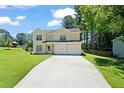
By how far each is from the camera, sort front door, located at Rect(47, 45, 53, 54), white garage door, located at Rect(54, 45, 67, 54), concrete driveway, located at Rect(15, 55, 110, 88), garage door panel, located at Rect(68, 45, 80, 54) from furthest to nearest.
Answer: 1. front door, located at Rect(47, 45, 53, 54)
2. white garage door, located at Rect(54, 45, 67, 54)
3. garage door panel, located at Rect(68, 45, 80, 54)
4. concrete driveway, located at Rect(15, 55, 110, 88)

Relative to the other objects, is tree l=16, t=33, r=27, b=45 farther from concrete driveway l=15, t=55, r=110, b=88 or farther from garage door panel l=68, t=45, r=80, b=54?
concrete driveway l=15, t=55, r=110, b=88

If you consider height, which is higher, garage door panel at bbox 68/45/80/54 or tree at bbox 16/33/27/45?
tree at bbox 16/33/27/45

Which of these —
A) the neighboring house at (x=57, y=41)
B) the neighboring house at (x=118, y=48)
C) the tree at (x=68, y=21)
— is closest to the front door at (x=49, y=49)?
the neighboring house at (x=57, y=41)

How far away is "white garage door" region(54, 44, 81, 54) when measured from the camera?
32.1 metres

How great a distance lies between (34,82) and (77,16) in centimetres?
3046

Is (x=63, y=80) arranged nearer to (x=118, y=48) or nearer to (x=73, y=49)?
(x=118, y=48)

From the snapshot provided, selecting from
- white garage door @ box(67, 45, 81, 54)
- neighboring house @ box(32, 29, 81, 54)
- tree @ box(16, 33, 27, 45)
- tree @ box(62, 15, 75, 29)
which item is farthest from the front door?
tree @ box(62, 15, 75, 29)

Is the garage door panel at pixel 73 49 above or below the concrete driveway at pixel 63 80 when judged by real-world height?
above

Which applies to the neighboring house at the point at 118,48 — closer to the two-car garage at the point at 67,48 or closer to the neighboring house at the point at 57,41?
→ the two-car garage at the point at 67,48

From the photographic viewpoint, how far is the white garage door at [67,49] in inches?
1265

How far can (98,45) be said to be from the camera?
37.1 metres

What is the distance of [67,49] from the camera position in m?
32.5

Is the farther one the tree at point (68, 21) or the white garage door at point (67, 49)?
the tree at point (68, 21)

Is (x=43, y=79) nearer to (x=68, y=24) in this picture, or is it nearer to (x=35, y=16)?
(x=35, y=16)
